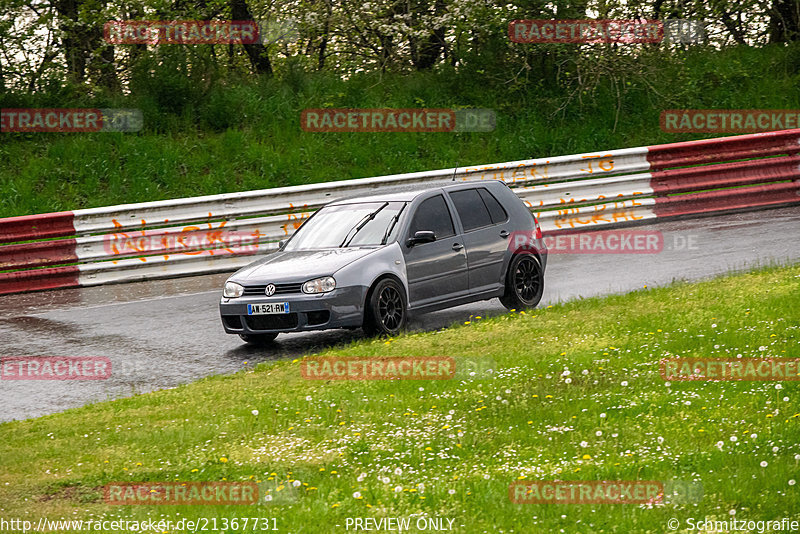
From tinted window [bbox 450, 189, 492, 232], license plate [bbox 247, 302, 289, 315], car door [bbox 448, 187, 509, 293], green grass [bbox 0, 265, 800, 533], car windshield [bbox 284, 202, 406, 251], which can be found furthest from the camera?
tinted window [bbox 450, 189, 492, 232]

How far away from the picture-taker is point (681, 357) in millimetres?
8602

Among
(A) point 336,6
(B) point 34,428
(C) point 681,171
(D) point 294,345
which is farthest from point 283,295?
(A) point 336,6

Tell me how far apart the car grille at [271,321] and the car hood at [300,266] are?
0.35m

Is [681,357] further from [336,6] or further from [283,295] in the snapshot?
[336,6]

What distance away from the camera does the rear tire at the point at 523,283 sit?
1234 centimetres

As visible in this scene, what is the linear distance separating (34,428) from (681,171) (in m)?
12.5

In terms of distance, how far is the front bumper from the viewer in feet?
34.9

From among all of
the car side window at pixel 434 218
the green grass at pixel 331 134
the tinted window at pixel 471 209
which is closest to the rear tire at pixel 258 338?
the car side window at pixel 434 218

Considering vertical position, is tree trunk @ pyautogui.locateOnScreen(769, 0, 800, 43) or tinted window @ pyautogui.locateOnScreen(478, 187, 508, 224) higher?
tree trunk @ pyautogui.locateOnScreen(769, 0, 800, 43)

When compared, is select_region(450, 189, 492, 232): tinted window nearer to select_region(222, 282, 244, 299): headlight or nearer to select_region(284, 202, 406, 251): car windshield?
A: select_region(284, 202, 406, 251): car windshield

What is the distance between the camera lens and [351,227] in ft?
38.9

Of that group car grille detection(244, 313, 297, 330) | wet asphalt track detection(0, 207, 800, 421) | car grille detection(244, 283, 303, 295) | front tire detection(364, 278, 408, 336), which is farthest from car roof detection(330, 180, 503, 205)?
car grille detection(244, 313, 297, 330)

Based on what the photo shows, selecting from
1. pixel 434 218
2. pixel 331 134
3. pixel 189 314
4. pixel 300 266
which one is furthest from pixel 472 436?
pixel 331 134

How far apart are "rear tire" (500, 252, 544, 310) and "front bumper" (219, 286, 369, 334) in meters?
2.21
